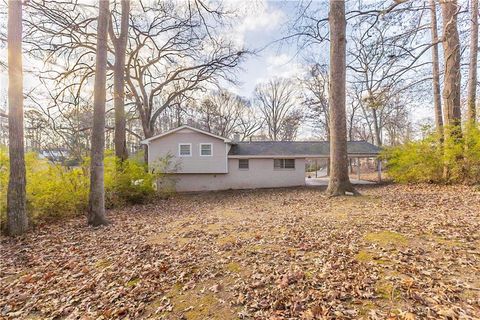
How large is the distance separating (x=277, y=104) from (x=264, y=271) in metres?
34.9

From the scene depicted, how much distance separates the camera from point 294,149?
17.9 m

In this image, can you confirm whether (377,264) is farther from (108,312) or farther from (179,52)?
(179,52)

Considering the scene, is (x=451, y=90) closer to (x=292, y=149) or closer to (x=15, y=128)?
(x=292, y=149)

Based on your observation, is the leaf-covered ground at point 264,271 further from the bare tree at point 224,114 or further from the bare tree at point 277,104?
the bare tree at point 277,104

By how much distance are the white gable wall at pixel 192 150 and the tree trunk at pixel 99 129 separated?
9014 mm

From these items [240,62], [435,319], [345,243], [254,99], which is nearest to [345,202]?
[345,243]

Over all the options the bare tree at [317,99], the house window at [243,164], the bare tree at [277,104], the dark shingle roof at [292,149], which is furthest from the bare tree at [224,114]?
the house window at [243,164]

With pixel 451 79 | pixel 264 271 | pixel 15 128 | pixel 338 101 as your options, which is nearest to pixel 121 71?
pixel 15 128

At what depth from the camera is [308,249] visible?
3980mm

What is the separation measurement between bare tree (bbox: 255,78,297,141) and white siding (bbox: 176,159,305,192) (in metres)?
19.2

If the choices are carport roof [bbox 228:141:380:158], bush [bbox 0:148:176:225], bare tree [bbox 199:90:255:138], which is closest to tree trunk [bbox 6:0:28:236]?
bush [bbox 0:148:176:225]

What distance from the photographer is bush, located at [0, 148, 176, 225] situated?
22.6ft

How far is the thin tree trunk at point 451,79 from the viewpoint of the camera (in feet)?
32.7

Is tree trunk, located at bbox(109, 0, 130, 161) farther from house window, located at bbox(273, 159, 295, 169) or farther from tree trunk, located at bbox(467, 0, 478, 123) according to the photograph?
tree trunk, located at bbox(467, 0, 478, 123)
